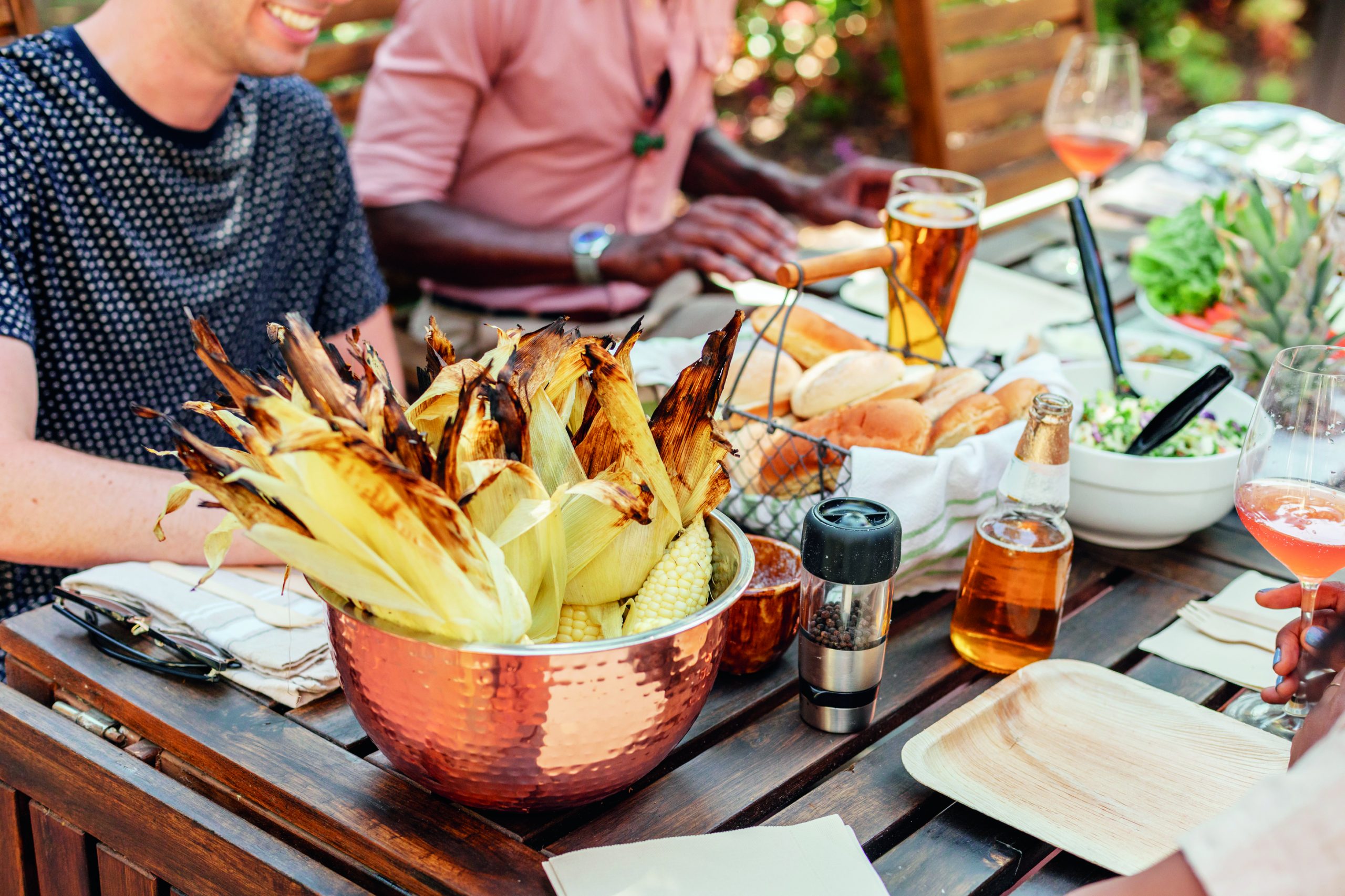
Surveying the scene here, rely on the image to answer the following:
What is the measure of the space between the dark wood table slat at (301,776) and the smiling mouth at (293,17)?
31.1 inches

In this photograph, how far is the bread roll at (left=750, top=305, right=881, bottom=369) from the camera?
4.31ft

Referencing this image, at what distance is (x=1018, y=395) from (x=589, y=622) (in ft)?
1.96

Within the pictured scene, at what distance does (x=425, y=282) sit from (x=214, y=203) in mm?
775

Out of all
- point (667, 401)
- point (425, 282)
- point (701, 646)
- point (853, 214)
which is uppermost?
point (667, 401)

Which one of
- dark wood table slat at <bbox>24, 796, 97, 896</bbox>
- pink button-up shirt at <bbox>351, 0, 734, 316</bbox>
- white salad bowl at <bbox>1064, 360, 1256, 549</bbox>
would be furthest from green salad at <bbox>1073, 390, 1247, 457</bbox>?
pink button-up shirt at <bbox>351, 0, 734, 316</bbox>

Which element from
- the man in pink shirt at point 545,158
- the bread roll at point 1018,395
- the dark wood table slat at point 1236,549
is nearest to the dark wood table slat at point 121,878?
the bread roll at point 1018,395

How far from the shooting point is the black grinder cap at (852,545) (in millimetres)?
858

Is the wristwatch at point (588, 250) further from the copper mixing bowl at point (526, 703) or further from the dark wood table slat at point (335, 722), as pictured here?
the copper mixing bowl at point (526, 703)

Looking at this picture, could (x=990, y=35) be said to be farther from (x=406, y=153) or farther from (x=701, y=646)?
(x=701, y=646)

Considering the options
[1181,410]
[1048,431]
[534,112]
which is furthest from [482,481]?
[534,112]

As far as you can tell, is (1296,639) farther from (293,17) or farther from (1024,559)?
(293,17)

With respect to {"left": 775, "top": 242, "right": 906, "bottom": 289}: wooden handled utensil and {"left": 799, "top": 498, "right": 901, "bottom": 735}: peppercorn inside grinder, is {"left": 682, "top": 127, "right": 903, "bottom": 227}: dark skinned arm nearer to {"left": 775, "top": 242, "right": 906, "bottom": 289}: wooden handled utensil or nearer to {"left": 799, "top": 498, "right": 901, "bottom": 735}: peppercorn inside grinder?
{"left": 775, "top": 242, "right": 906, "bottom": 289}: wooden handled utensil

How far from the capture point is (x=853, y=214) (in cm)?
213

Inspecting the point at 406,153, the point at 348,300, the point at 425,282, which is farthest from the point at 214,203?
the point at 425,282
